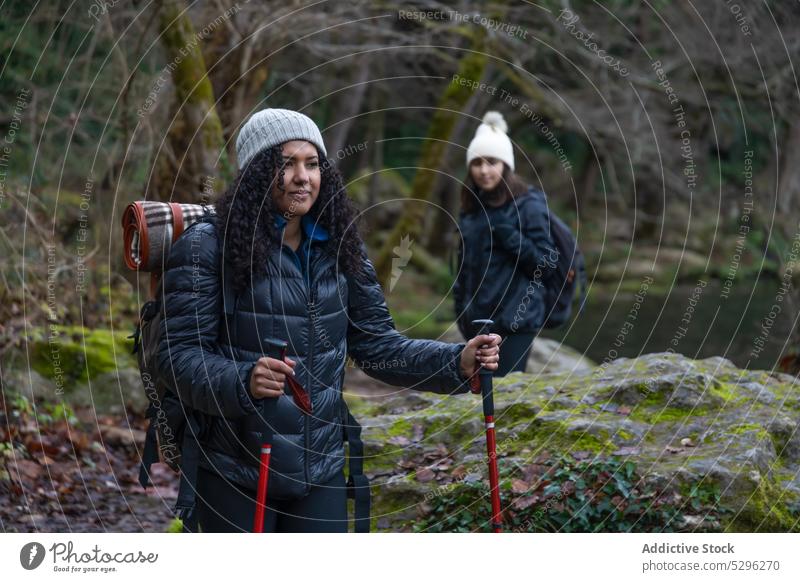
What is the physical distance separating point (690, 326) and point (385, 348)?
1375 cm

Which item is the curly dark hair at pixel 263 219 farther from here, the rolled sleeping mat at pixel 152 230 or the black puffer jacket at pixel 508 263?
the black puffer jacket at pixel 508 263

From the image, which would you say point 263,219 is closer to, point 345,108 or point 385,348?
point 385,348

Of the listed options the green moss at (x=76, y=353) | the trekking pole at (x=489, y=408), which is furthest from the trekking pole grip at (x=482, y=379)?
the green moss at (x=76, y=353)

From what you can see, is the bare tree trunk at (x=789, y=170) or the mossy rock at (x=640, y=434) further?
the bare tree trunk at (x=789, y=170)

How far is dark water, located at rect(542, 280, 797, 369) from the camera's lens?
13352 millimetres

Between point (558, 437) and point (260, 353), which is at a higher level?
point (260, 353)

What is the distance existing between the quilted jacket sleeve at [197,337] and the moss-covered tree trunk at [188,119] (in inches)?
192

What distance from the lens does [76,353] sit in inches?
356

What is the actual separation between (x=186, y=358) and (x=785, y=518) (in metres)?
3.20

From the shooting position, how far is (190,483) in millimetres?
3758

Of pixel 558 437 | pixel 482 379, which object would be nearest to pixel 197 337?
pixel 482 379

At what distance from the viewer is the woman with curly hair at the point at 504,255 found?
6.94 meters

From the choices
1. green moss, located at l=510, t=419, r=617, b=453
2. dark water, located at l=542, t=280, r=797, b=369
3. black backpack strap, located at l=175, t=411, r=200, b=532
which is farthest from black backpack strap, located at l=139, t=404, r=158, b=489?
dark water, located at l=542, t=280, r=797, b=369
